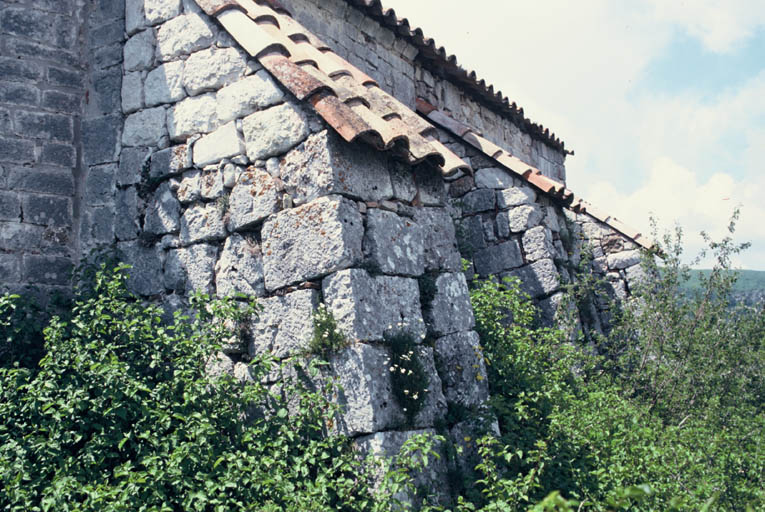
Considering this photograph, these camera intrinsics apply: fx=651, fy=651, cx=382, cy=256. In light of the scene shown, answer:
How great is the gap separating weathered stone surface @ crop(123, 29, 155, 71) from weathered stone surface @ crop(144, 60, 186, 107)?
0.13 metres

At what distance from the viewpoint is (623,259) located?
771 cm

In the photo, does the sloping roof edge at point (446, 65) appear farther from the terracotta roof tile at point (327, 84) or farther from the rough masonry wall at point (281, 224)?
the rough masonry wall at point (281, 224)

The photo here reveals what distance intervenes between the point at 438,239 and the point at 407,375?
1104mm

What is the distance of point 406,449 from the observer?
10.9ft

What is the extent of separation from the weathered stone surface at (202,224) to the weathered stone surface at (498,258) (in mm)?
3105

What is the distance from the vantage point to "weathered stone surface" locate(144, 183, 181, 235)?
15.0 feet

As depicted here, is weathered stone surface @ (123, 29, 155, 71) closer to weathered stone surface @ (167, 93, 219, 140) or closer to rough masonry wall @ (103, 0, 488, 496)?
rough masonry wall @ (103, 0, 488, 496)

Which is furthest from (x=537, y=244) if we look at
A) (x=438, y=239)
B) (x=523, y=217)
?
(x=438, y=239)

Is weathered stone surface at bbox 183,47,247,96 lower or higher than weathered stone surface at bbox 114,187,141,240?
higher

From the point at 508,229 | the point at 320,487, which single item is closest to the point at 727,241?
the point at 508,229

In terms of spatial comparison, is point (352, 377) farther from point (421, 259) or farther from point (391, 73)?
point (391, 73)

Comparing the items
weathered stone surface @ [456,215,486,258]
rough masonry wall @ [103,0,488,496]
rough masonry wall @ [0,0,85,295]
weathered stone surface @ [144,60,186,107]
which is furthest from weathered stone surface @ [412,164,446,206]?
rough masonry wall @ [0,0,85,295]

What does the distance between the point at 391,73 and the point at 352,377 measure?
440 cm

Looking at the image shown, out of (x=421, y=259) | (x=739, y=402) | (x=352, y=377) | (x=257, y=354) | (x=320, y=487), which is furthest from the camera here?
(x=739, y=402)
